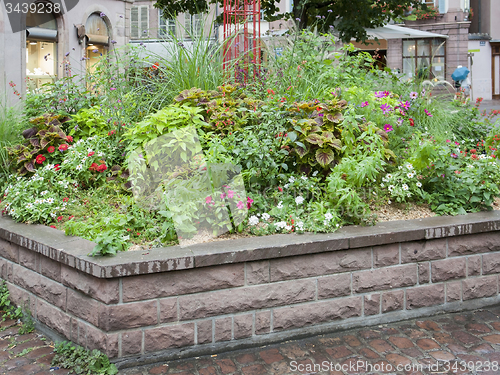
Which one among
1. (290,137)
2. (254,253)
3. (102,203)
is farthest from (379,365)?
(102,203)

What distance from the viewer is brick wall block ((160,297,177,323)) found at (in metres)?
3.05

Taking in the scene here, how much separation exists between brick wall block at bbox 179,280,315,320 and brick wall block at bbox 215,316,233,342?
1.8 inches

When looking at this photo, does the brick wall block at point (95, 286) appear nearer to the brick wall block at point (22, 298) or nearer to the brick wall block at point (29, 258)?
the brick wall block at point (29, 258)

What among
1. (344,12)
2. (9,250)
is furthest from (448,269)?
(344,12)

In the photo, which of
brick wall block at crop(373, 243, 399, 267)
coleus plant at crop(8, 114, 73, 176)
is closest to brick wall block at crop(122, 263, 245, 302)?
brick wall block at crop(373, 243, 399, 267)

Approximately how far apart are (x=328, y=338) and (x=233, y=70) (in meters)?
2.89

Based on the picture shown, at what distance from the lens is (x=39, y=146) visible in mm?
4656

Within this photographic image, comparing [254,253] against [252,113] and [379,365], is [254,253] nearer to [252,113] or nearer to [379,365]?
[379,365]

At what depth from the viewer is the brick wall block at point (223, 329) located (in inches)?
125

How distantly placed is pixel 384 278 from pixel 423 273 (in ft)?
1.10

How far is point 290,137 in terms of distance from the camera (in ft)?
12.9

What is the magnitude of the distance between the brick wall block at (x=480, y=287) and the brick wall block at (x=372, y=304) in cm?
75

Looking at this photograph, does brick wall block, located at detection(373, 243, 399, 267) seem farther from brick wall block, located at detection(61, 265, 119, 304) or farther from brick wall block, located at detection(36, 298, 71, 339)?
brick wall block, located at detection(36, 298, 71, 339)

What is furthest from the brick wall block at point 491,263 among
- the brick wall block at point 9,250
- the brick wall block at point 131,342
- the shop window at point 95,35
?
the shop window at point 95,35
